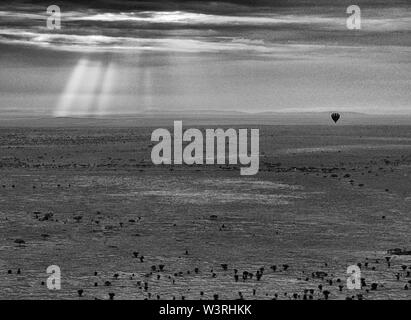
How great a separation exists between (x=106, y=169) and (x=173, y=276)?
140 ft

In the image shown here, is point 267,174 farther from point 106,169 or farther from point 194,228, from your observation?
point 194,228

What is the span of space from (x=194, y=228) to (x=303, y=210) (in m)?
8.51

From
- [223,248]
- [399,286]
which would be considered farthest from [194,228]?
[399,286]

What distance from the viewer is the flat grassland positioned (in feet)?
74.9

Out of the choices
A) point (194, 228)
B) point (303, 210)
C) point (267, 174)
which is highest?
point (267, 174)

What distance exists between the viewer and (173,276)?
23875 mm

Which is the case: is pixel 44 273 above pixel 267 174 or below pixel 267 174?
below

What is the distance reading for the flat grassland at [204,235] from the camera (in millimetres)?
22844

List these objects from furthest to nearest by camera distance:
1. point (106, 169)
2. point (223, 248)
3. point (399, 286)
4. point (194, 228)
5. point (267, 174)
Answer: point (106, 169), point (267, 174), point (194, 228), point (223, 248), point (399, 286)

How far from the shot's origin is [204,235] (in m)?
31.0

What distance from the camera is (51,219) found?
35281 millimetres
